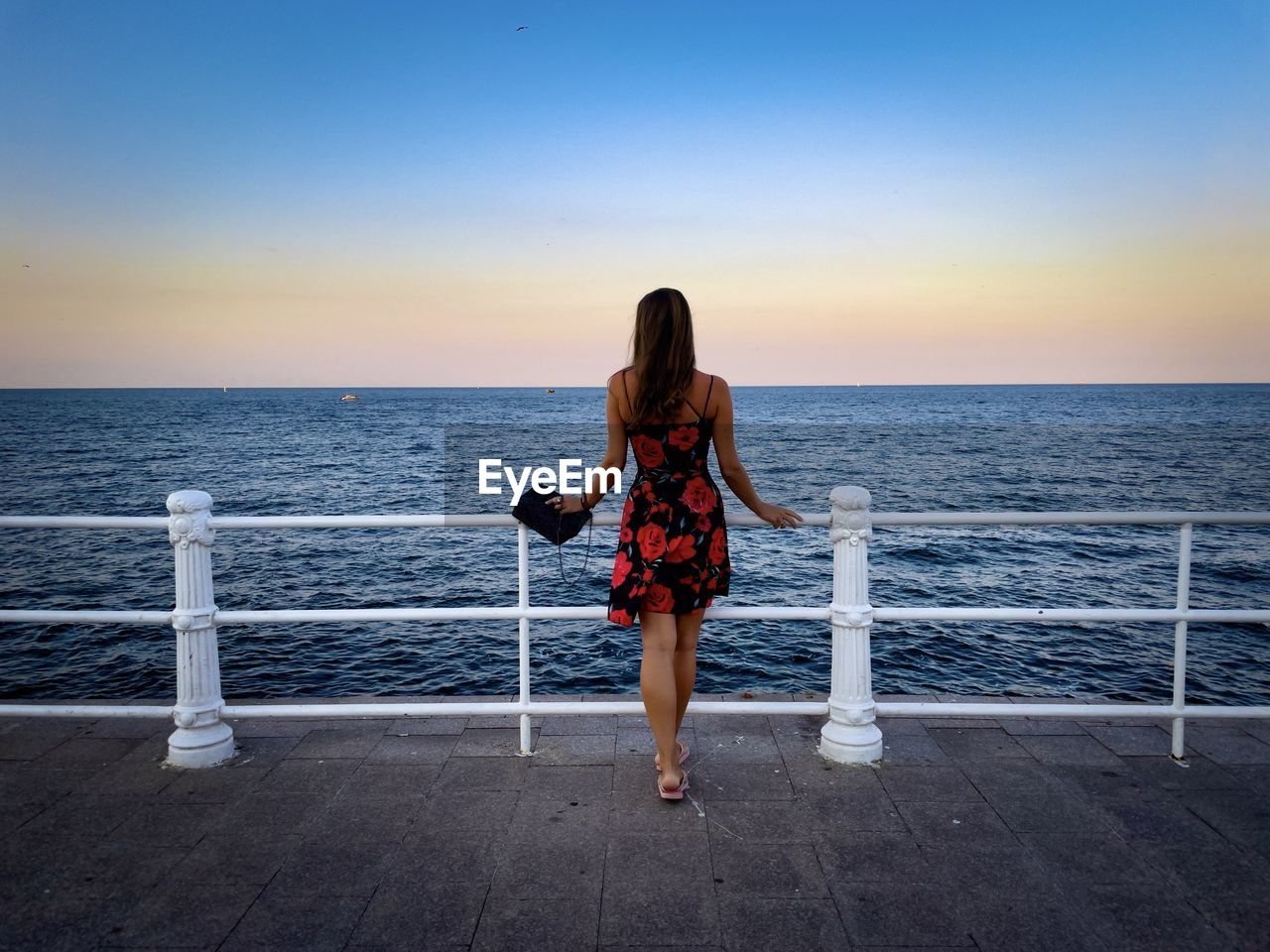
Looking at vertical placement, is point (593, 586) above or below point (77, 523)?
below

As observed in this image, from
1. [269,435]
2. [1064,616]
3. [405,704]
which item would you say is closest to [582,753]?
[405,704]

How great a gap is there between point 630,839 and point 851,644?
133 centimetres

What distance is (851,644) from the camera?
3.63 meters

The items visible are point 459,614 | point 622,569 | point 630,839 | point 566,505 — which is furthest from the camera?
point 459,614

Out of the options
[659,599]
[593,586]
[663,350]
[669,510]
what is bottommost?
[593,586]

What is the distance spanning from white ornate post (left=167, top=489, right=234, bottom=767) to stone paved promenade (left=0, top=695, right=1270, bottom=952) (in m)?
0.14

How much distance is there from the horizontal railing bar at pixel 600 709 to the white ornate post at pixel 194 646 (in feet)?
0.35

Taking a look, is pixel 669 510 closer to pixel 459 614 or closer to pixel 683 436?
pixel 683 436

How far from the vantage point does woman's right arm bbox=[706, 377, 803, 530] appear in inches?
124

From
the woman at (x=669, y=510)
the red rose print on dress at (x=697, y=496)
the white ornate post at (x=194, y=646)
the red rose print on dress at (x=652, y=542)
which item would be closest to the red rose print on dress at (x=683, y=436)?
the woman at (x=669, y=510)

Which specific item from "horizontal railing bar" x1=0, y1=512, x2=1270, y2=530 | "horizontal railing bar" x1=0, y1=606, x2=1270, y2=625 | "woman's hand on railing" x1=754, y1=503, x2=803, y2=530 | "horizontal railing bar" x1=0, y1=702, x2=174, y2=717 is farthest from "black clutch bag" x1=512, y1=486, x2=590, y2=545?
"horizontal railing bar" x1=0, y1=702, x2=174, y2=717

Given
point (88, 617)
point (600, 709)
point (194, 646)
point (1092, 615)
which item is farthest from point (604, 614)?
point (88, 617)

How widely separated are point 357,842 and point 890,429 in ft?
217

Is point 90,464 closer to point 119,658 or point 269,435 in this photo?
point 269,435
